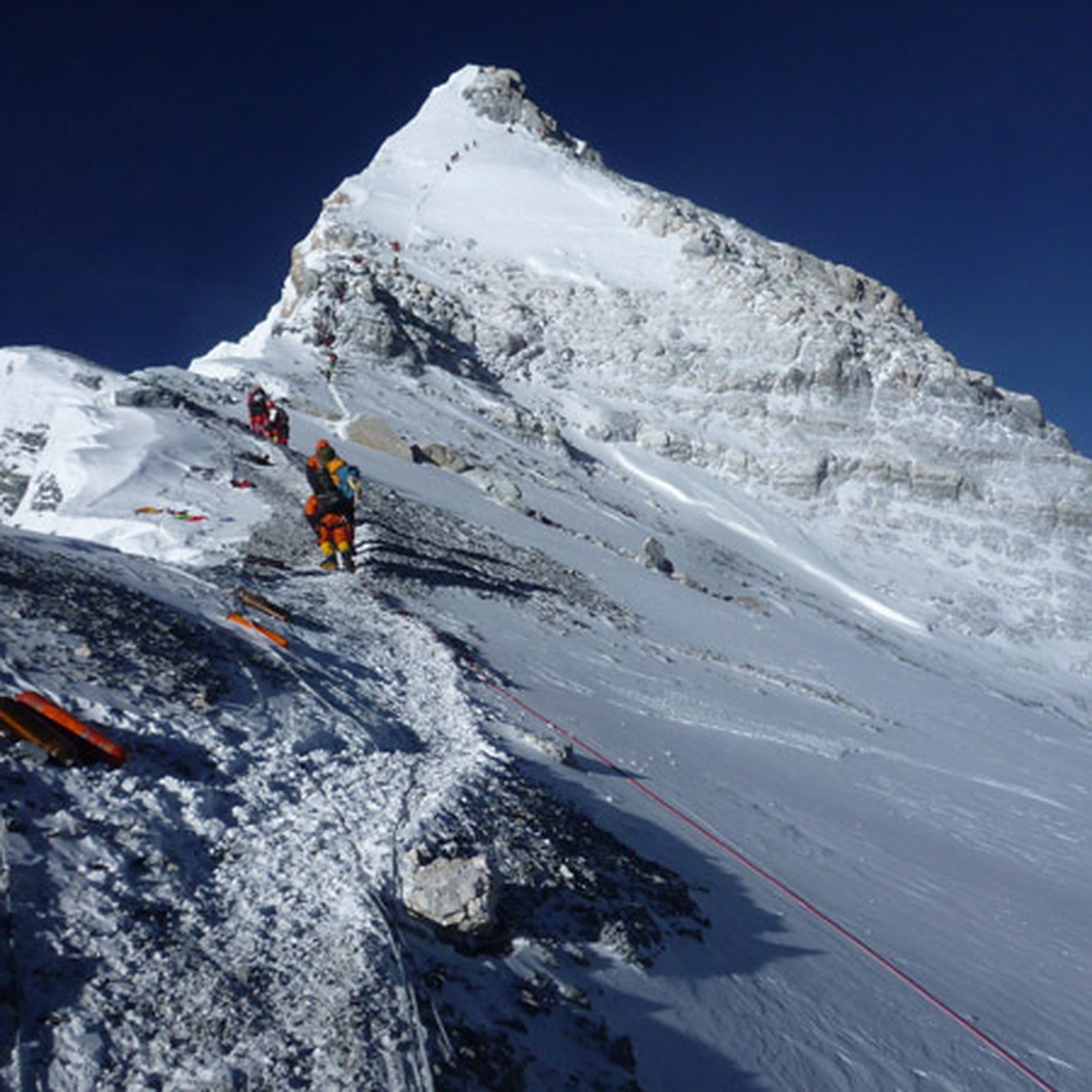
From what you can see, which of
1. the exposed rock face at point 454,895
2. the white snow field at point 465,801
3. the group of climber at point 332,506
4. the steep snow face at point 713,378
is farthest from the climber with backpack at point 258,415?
the exposed rock face at point 454,895

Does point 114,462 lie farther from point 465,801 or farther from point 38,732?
point 465,801

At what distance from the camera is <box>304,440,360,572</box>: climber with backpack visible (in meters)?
11.5

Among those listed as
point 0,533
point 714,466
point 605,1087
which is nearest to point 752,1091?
point 605,1087

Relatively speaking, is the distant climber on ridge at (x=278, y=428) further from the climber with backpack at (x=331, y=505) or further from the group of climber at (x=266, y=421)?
the climber with backpack at (x=331, y=505)

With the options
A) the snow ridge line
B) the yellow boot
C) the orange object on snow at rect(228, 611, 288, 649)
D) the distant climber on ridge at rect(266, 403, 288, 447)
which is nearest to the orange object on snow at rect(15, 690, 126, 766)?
the orange object on snow at rect(228, 611, 288, 649)

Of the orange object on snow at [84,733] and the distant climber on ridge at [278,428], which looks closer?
the orange object on snow at [84,733]

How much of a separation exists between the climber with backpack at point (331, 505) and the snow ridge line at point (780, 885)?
149 inches

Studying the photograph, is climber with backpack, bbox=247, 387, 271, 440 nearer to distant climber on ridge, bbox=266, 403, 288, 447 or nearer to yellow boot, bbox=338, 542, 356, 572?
distant climber on ridge, bbox=266, 403, 288, 447

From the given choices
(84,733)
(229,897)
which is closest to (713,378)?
(84,733)

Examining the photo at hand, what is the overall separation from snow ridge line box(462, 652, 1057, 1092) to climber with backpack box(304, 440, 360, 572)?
12.4 feet

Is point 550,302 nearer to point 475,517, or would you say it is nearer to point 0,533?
point 475,517

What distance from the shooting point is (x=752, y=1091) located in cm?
368

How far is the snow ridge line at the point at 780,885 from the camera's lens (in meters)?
4.88

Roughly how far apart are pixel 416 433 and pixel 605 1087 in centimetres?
2717
